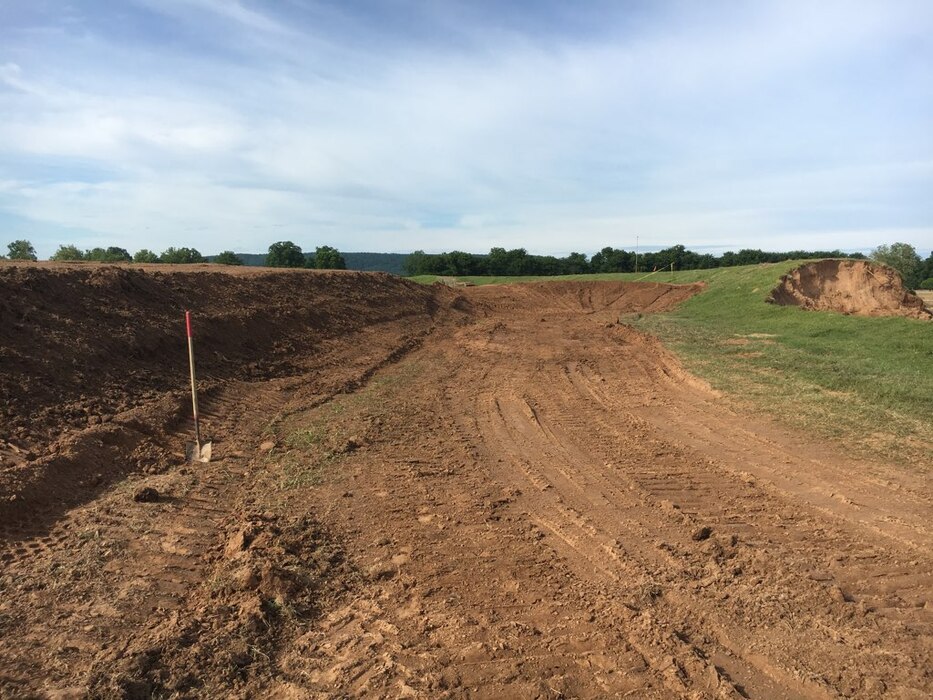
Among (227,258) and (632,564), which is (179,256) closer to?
(227,258)

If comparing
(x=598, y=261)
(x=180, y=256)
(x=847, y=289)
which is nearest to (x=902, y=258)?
(x=598, y=261)

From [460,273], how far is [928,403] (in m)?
58.2

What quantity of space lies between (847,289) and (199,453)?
29096 millimetres

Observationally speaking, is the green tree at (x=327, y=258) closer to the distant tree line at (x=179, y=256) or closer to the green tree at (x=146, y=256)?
the distant tree line at (x=179, y=256)

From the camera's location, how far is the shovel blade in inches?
269

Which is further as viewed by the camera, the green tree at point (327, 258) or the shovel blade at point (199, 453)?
the green tree at point (327, 258)

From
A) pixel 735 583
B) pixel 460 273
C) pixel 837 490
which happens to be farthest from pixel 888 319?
pixel 460 273

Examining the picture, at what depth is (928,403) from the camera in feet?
29.4

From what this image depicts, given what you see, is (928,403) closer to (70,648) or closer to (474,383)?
(474,383)

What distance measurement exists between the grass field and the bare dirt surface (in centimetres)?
82

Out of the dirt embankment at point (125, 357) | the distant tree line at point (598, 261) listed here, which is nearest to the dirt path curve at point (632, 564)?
the dirt embankment at point (125, 357)

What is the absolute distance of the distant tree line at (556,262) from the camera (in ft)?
217

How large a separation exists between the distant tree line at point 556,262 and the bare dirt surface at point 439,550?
56.6m

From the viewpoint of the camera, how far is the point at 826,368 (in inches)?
456
